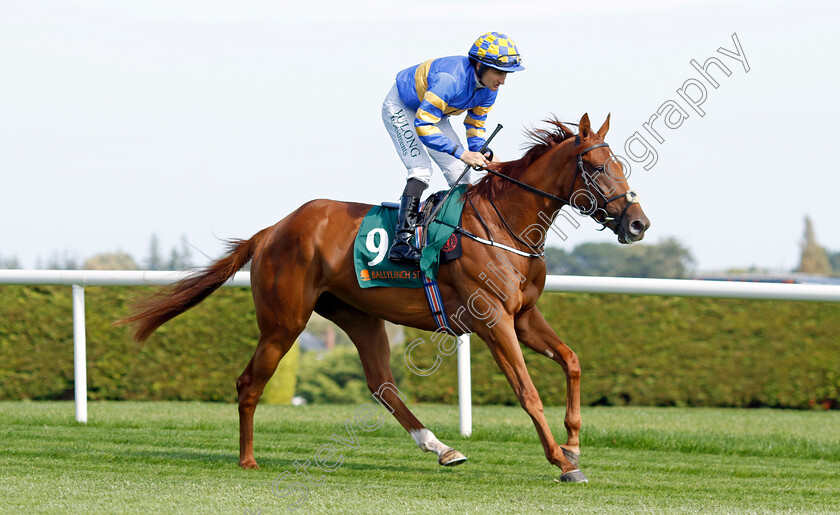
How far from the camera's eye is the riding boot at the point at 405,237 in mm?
4602

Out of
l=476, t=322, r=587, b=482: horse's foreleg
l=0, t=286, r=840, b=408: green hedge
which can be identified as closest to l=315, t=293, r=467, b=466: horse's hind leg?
l=476, t=322, r=587, b=482: horse's foreleg

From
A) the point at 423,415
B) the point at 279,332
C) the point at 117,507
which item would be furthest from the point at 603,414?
the point at 117,507

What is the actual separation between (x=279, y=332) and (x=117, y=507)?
152cm

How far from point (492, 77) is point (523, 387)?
5.27ft

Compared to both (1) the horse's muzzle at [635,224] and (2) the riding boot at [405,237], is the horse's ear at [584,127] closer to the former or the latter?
(1) the horse's muzzle at [635,224]

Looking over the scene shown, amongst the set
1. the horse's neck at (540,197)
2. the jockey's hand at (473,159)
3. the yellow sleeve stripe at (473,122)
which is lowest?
the horse's neck at (540,197)

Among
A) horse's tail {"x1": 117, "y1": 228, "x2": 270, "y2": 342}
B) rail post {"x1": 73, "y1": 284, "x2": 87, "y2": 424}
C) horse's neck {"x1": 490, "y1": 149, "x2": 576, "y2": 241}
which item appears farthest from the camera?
rail post {"x1": 73, "y1": 284, "x2": 87, "y2": 424}

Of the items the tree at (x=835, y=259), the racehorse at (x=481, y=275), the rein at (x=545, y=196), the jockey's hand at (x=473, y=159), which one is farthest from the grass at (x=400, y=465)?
the tree at (x=835, y=259)

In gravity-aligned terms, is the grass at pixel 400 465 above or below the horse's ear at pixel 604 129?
below

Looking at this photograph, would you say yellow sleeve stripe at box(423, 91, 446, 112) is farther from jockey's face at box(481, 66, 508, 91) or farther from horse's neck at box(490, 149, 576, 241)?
horse's neck at box(490, 149, 576, 241)

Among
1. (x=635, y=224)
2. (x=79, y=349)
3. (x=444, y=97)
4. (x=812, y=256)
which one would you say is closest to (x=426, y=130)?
(x=444, y=97)

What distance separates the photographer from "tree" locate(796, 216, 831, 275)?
183ft

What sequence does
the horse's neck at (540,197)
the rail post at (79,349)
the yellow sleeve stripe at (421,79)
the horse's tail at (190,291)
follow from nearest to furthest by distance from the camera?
the horse's neck at (540,197) < the yellow sleeve stripe at (421,79) < the horse's tail at (190,291) < the rail post at (79,349)

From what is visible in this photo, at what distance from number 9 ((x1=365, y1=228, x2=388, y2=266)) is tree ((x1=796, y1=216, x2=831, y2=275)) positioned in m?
55.1
